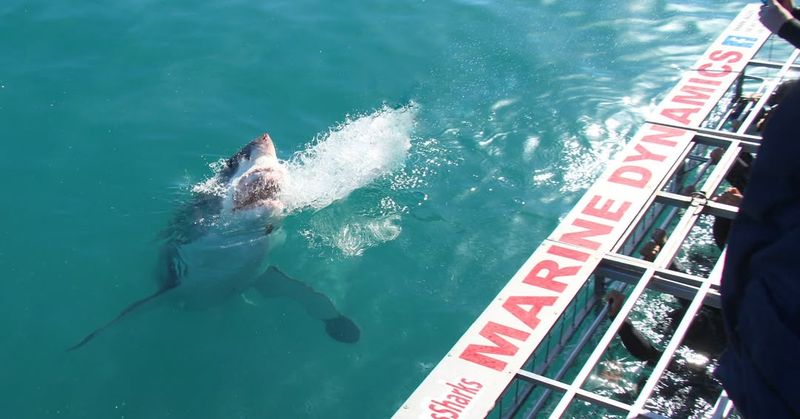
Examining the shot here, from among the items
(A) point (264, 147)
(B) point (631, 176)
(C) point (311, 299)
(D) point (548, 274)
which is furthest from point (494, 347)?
(A) point (264, 147)

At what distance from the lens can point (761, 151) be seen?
87.4 inches

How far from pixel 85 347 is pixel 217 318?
1243mm

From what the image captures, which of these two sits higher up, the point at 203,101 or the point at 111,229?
the point at 203,101

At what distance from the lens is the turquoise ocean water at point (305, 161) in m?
6.98

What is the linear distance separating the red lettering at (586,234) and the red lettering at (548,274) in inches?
11.2

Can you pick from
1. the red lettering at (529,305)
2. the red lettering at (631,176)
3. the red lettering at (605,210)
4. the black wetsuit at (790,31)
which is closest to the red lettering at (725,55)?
the red lettering at (631,176)

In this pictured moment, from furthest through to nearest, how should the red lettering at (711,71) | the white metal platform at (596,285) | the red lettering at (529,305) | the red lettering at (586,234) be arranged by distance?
1. the red lettering at (711,71)
2. the red lettering at (586,234)
3. the red lettering at (529,305)
4. the white metal platform at (596,285)

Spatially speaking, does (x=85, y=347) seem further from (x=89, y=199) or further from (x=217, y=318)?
(x=89, y=199)

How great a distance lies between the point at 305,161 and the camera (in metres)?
9.32

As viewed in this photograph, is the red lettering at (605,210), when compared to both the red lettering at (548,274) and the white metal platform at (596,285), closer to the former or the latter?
the white metal platform at (596,285)

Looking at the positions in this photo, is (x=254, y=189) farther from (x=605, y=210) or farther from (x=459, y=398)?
(x=459, y=398)

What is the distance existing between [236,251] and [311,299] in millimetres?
A: 906

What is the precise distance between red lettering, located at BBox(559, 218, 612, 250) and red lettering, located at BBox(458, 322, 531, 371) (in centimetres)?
107

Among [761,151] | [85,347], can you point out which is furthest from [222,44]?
[761,151]
